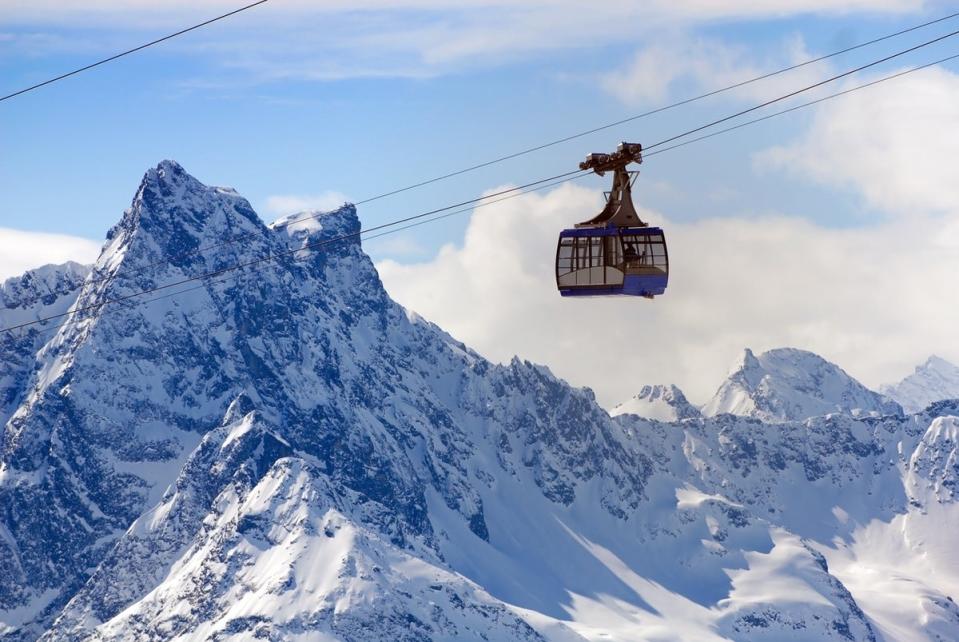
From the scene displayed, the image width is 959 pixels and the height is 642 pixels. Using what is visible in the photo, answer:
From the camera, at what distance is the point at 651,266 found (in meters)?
77.8

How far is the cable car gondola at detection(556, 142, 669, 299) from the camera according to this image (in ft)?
255

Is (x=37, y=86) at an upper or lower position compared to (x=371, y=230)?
lower

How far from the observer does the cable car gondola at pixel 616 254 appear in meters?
77.7

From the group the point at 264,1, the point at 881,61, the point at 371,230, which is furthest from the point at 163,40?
the point at 881,61

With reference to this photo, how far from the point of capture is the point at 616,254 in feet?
257

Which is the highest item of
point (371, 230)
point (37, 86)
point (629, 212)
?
point (629, 212)

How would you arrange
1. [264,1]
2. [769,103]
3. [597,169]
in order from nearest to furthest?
[264,1] < [769,103] < [597,169]

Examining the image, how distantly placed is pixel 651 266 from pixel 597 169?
5.81 metres

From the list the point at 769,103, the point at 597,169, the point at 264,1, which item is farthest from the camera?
the point at 597,169

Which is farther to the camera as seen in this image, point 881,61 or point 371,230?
point 371,230

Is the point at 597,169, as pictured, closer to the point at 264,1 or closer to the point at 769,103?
the point at 769,103

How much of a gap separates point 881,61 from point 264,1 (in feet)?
67.5

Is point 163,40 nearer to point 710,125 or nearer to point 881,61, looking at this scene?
point 710,125

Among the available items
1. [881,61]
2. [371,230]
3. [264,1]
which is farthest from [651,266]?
[264,1]
